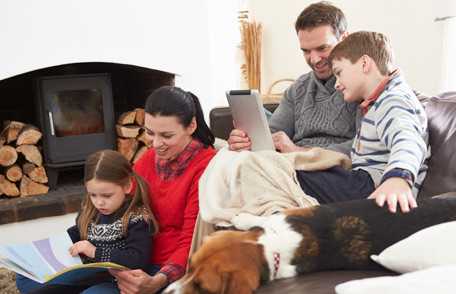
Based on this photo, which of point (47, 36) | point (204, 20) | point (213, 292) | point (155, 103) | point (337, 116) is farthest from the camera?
point (204, 20)

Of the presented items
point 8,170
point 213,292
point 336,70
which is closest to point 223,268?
point 213,292

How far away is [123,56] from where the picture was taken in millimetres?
2672

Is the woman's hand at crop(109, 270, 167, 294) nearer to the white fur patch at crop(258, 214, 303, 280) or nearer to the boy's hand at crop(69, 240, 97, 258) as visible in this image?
the boy's hand at crop(69, 240, 97, 258)

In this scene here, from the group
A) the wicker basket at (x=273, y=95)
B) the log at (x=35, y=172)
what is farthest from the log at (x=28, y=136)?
the wicker basket at (x=273, y=95)

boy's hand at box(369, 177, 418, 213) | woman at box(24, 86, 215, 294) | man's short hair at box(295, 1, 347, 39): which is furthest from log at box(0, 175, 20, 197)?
boy's hand at box(369, 177, 418, 213)

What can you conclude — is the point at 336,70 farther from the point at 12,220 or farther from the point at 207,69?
the point at 12,220

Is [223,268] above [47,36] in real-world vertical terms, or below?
below

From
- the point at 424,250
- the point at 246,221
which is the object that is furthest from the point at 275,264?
the point at 424,250

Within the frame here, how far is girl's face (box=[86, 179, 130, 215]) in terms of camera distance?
4.72ft

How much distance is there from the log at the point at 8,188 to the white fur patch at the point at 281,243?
1978 mm

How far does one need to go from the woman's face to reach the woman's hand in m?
0.36

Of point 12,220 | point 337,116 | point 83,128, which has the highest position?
point 337,116

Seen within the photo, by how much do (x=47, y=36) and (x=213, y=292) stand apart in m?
1.98

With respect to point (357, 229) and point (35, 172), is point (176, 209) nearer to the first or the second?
point (357, 229)
